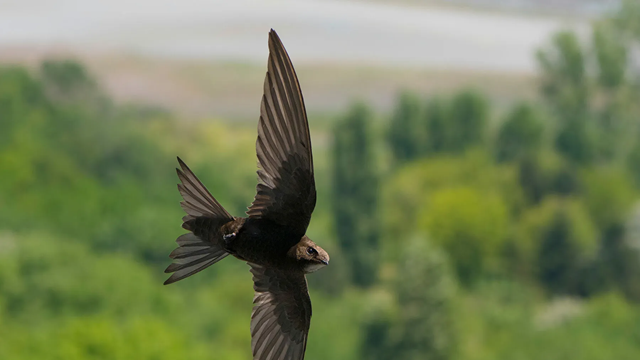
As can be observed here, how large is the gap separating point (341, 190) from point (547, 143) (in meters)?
6.25

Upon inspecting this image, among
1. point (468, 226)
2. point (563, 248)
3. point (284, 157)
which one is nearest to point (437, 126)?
point (468, 226)

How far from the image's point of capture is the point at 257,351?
1171 mm

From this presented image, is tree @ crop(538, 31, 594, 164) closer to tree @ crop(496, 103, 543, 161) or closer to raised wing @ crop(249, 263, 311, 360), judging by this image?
tree @ crop(496, 103, 543, 161)

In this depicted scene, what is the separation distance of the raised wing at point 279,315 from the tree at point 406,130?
2496cm

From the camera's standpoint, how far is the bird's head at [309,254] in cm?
100

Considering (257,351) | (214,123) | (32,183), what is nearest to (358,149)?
(214,123)

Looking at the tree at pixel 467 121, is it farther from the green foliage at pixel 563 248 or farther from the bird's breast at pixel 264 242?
the bird's breast at pixel 264 242

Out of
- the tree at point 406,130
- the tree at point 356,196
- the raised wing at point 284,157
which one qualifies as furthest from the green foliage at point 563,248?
the raised wing at point 284,157

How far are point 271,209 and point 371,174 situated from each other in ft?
75.7

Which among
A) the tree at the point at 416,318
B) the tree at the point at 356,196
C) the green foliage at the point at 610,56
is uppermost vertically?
the green foliage at the point at 610,56

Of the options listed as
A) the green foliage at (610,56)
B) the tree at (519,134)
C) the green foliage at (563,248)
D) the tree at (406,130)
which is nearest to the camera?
the green foliage at (563,248)

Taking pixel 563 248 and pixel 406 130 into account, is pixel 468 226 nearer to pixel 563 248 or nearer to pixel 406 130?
pixel 563 248

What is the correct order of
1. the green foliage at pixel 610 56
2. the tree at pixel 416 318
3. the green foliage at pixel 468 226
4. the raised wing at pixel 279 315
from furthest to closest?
the green foliage at pixel 468 226
the green foliage at pixel 610 56
the tree at pixel 416 318
the raised wing at pixel 279 315

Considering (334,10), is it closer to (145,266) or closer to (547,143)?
(547,143)
